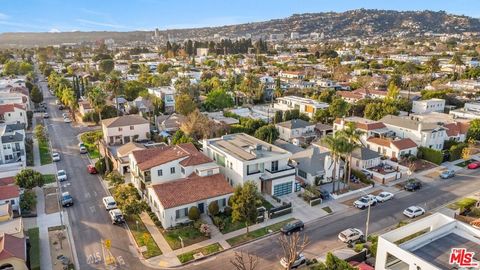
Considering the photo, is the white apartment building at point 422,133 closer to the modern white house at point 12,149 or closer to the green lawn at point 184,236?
the green lawn at point 184,236

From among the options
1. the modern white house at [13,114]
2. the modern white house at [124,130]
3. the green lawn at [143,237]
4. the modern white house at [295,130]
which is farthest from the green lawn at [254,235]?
the modern white house at [13,114]

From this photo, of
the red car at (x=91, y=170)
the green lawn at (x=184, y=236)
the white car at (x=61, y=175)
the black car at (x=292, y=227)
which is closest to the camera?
the green lawn at (x=184, y=236)

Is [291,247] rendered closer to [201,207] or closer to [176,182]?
[201,207]

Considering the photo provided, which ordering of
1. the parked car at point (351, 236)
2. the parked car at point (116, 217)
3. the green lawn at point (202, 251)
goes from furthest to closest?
1. the parked car at point (116, 217)
2. the parked car at point (351, 236)
3. the green lawn at point (202, 251)

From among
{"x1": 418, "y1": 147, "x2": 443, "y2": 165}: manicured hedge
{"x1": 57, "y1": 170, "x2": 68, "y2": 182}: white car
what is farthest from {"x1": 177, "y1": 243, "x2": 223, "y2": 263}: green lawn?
{"x1": 418, "y1": 147, "x2": 443, "y2": 165}: manicured hedge

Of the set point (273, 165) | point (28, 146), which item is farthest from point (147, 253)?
point (28, 146)

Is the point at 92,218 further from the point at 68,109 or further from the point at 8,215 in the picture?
the point at 68,109

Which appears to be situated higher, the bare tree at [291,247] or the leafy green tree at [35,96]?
the leafy green tree at [35,96]
